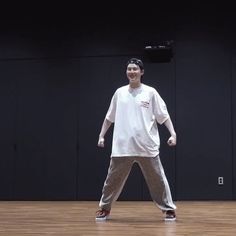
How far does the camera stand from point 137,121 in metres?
4.05

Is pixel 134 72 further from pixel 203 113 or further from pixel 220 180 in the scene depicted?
pixel 220 180

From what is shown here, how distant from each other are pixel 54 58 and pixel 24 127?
1245mm

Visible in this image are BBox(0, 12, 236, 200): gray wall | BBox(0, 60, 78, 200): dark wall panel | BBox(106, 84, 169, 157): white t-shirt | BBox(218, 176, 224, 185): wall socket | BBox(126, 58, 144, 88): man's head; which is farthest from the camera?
BBox(0, 60, 78, 200): dark wall panel

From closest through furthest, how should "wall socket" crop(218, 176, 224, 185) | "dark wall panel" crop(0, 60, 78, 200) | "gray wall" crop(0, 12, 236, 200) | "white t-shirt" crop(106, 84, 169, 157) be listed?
"white t-shirt" crop(106, 84, 169, 157)
"wall socket" crop(218, 176, 224, 185)
"gray wall" crop(0, 12, 236, 200)
"dark wall panel" crop(0, 60, 78, 200)

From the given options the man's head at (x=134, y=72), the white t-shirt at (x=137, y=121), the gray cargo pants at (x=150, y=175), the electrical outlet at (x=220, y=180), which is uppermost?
the man's head at (x=134, y=72)

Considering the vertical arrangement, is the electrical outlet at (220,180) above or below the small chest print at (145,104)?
below

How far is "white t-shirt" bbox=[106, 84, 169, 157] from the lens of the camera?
4.01 meters

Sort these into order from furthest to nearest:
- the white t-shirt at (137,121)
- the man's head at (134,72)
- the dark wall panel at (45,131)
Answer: the dark wall panel at (45,131)
the man's head at (134,72)
the white t-shirt at (137,121)

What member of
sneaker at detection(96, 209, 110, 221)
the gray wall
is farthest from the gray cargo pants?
the gray wall

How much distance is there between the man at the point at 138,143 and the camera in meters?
4.01

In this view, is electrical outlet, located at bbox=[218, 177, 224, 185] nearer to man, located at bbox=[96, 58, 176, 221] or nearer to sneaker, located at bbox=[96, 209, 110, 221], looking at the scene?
man, located at bbox=[96, 58, 176, 221]


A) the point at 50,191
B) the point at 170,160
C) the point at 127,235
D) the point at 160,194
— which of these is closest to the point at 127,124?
the point at 160,194

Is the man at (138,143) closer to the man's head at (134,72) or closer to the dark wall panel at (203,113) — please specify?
the man's head at (134,72)

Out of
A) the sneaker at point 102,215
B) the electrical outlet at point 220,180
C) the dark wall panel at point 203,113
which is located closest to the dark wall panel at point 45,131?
the dark wall panel at point 203,113
